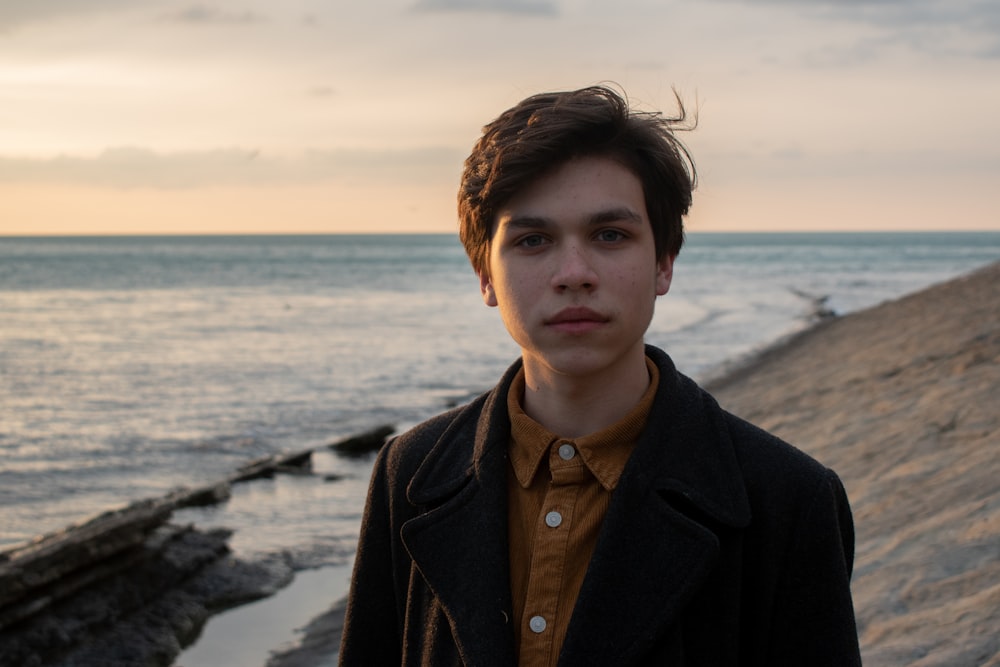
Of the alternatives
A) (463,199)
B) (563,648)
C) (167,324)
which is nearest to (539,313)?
(463,199)


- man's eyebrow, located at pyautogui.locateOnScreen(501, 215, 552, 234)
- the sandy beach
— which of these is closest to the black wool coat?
man's eyebrow, located at pyautogui.locateOnScreen(501, 215, 552, 234)

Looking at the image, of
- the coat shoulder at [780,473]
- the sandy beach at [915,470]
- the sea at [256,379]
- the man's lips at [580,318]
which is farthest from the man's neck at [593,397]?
the sea at [256,379]

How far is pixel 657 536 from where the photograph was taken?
211 cm

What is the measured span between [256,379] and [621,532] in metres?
22.4

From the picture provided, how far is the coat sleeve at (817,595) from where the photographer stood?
6.73 feet

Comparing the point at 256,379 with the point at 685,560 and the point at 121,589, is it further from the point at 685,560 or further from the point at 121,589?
the point at 685,560

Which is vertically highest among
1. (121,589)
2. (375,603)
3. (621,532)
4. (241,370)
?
(621,532)

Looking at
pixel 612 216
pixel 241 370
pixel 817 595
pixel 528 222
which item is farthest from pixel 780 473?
pixel 241 370

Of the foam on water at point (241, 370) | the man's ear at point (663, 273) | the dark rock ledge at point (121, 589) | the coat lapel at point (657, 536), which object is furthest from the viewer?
the foam on water at point (241, 370)

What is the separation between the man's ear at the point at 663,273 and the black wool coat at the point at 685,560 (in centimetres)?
22

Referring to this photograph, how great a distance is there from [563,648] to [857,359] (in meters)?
13.1

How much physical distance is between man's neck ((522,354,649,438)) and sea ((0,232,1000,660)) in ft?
26.8

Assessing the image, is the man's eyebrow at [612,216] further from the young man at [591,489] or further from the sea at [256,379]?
the sea at [256,379]

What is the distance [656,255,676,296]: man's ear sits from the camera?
7.84ft
